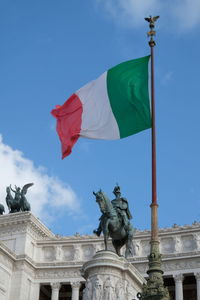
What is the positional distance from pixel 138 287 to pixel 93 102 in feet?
31.4

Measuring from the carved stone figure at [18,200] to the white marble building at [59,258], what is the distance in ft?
8.27

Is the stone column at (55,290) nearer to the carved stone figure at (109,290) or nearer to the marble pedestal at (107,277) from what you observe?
the marble pedestal at (107,277)

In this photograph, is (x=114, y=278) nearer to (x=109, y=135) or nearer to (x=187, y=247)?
(x=109, y=135)

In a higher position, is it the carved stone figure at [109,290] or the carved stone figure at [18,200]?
the carved stone figure at [18,200]

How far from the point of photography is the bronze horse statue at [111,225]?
89.6 feet

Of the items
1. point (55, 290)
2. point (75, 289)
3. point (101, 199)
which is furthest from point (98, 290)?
point (55, 290)

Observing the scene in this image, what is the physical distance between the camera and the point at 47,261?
58.4 m

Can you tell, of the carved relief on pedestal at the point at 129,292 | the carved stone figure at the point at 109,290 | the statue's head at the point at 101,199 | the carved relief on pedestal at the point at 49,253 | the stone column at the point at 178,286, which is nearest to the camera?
the carved stone figure at the point at 109,290

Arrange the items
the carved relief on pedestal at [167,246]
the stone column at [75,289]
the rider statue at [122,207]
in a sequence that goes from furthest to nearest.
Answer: the carved relief on pedestal at [167,246], the stone column at [75,289], the rider statue at [122,207]

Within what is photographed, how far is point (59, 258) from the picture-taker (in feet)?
191

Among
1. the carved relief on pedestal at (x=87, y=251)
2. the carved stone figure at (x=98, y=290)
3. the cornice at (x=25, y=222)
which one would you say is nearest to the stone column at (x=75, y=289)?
the carved relief on pedestal at (x=87, y=251)

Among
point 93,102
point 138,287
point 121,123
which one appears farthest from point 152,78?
point 138,287

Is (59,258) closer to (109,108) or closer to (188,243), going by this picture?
(188,243)

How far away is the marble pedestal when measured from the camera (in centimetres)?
2544
